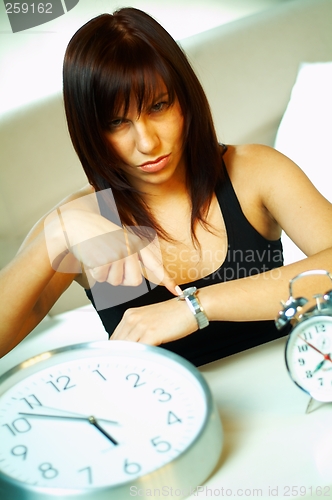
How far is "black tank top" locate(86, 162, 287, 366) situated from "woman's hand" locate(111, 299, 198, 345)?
0.85 feet

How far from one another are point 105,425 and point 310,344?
22 centimetres

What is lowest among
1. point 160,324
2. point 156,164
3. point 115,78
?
point 160,324

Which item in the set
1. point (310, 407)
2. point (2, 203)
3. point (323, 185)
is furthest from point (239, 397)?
point (323, 185)

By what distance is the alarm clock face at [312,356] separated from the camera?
23.9 inches

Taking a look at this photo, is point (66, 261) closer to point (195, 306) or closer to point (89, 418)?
point (195, 306)

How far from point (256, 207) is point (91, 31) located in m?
0.42

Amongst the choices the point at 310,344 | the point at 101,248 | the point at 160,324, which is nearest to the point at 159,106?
the point at 101,248

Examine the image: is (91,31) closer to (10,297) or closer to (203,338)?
(10,297)

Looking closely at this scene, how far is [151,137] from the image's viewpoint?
3.00ft

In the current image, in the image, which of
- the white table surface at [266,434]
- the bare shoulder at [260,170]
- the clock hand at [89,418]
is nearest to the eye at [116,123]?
the bare shoulder at [260,170]

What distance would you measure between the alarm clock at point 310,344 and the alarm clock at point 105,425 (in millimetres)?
105

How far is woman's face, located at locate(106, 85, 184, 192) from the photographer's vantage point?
35.9 inches

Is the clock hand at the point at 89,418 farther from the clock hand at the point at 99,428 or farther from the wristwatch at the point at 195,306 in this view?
the wristwatch at the point at 195,306

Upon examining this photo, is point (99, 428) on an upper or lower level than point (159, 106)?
lower
